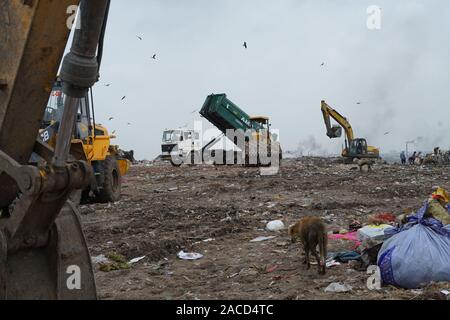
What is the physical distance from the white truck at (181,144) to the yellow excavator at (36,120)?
2350cm

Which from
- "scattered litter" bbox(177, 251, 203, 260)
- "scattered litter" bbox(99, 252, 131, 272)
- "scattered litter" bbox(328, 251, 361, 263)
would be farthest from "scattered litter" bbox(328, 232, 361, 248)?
"scattered litter" bbox(99, 252, 131, 272)

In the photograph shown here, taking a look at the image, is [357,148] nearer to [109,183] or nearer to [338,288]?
[109,183]

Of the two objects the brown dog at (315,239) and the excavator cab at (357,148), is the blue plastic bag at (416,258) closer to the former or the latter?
the brown dog at (315,239)

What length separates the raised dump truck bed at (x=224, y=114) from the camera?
22.0 metres

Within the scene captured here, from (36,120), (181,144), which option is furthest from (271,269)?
(181,144)

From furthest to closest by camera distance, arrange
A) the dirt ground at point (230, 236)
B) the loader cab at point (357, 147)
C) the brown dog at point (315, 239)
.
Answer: the loader cab at point (357, 147) < the brown dog at point (315, 239) < the dirt ground at point (230, 236)

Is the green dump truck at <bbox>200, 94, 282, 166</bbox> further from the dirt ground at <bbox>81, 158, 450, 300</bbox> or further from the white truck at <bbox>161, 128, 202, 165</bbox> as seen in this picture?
the dirt ground at <bbox>81, 158, 450, 300</bbox>

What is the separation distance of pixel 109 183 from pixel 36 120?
27.8 feet

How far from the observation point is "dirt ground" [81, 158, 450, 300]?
4.21 meters

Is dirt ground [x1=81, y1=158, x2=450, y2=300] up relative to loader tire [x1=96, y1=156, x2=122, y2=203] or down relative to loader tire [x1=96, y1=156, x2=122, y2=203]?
down

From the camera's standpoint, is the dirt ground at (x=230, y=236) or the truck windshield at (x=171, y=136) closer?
the dirt ground at (x=230, y=236)

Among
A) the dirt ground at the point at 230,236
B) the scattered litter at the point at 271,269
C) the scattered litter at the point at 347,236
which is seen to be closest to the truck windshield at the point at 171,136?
the dirt ground at the point at 230,236

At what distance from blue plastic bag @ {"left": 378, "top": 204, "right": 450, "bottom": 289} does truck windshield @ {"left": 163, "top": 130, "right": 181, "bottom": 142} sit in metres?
23.9
